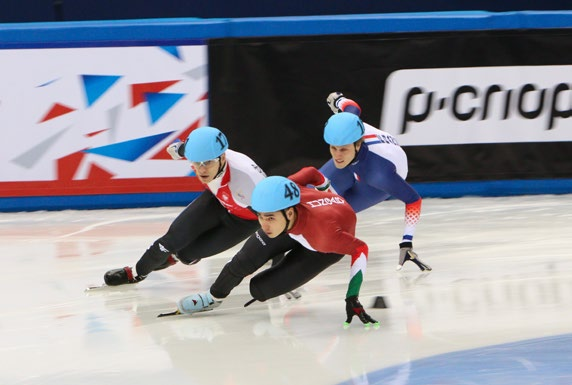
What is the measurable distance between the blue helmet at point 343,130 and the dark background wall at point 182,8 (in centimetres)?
581

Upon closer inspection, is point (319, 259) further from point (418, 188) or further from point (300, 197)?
point (418, 188)

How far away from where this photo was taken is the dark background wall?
11945 millimetres

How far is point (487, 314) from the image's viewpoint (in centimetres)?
552

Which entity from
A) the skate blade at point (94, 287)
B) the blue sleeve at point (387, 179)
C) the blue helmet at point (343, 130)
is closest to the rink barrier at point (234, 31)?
the blue sleeve at point (387, 179)

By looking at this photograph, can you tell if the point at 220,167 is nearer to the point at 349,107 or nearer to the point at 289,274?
the point at 289,274

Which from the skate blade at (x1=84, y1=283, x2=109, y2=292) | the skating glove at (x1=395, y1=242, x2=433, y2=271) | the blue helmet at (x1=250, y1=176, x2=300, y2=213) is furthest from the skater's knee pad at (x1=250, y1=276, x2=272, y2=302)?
the skating glove at (x1=395, y1=242, x2=433, y2=271)

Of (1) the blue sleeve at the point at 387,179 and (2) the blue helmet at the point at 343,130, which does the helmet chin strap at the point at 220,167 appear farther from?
(1) the blue sleeve at the point at 387,179

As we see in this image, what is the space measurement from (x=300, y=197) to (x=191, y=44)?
4.16 m

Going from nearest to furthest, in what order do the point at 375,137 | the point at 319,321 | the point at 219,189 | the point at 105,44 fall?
the point at 319,321, the point at 219,189, the point at 375,137, the point at 105,44

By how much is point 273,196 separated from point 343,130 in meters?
1.34

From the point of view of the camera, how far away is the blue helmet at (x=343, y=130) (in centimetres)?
625

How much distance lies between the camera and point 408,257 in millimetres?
6668

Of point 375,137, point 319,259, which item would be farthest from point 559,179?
point 319,259

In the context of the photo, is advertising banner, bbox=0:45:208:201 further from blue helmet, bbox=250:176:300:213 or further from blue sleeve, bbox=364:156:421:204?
blue helmet, bbox=250:176:300:213
